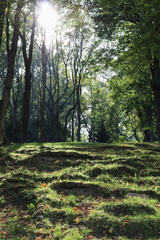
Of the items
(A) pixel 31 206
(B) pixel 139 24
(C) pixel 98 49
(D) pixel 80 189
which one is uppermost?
(C) pixel 98 49

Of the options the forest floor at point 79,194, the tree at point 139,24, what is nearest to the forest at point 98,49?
the tree at point 139,24

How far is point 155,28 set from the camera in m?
8.38

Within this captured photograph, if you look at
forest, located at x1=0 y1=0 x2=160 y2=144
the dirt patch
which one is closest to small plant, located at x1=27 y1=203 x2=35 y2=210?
the dirt patch

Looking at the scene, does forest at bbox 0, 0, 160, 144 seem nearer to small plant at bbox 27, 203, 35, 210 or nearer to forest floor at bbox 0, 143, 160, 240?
forest floor at bbox 0, 143, 160, 240

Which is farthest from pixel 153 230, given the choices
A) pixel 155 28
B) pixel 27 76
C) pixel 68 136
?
pixel 68 136

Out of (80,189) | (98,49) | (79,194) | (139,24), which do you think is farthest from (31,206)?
(98,49)

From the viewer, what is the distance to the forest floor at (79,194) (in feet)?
14.9

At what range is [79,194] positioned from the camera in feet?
20.9

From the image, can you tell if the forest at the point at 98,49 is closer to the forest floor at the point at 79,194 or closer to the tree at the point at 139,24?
the tree at the point at 139,24

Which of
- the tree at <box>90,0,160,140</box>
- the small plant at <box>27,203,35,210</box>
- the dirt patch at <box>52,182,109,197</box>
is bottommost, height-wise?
the small plant at <box>27,203,35,210</box>

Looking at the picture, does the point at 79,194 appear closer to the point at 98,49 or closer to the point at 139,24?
the point at 139,24

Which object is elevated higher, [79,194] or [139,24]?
[139,24]

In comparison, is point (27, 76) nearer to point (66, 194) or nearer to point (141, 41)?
point (141, 41)

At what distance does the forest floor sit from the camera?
4531 mm
